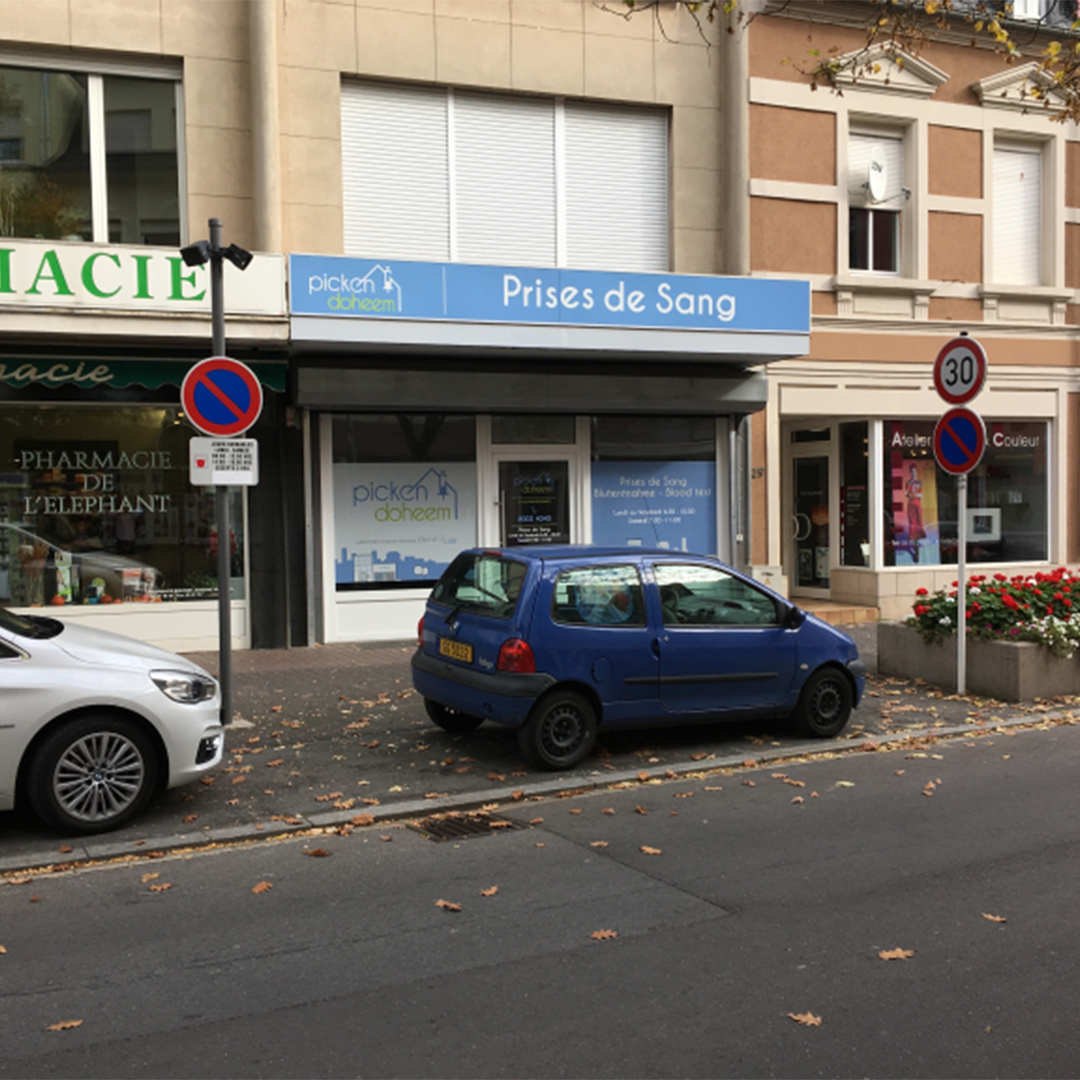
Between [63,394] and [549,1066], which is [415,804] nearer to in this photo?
[549,1066]

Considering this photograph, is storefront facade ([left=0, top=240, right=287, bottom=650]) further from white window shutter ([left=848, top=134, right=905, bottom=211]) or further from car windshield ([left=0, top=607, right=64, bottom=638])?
white window shutter ([left=848, top=134, right=905, bottom=211])

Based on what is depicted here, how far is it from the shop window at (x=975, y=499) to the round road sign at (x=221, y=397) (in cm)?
1045

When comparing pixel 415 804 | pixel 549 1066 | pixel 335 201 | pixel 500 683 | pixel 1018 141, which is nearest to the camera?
pixel 549 1066

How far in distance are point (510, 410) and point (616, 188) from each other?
331cm

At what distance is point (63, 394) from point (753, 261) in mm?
8807

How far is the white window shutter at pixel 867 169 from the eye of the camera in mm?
15836

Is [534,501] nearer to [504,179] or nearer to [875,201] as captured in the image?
[504,179]

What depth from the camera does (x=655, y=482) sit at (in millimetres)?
15008

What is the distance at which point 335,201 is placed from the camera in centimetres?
1320

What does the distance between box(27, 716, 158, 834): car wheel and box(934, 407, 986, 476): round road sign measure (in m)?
7.53

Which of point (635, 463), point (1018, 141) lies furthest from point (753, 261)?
point (1018, 141)

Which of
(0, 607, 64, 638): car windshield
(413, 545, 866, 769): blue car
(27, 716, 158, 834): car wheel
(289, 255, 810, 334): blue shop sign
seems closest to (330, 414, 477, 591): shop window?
(289, 255, 810, 334): blue shop sign

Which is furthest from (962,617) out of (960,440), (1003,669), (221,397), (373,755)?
(221,397)

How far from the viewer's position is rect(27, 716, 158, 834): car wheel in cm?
614
